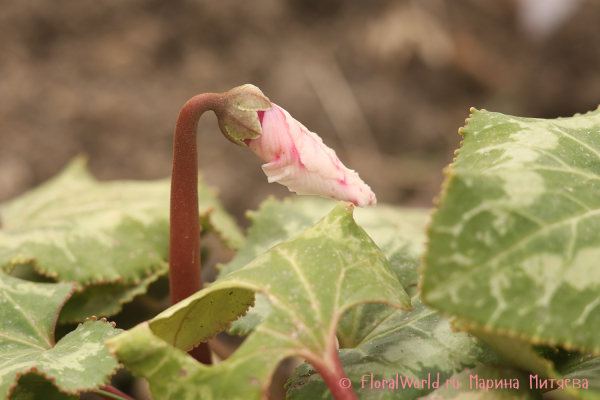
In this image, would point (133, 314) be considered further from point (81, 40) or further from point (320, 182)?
point (81, 40)

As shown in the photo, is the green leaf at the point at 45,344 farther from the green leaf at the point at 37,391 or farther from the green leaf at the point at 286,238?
the green leaf at the point at 286,238

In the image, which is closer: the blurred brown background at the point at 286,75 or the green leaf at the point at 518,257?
the green leaf at the point at 518,257

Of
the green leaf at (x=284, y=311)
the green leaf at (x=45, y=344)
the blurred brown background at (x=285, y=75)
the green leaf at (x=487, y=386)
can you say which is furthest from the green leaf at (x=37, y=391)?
the blurred brown background at (x=285, y=75)

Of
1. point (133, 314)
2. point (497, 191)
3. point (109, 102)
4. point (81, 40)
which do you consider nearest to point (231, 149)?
point (109, 102)

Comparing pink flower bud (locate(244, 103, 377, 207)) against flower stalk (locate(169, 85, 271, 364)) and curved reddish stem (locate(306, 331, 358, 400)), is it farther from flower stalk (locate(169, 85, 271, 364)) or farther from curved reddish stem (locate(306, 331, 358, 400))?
curved reddish stem (locate(306, 331, 358, 400))

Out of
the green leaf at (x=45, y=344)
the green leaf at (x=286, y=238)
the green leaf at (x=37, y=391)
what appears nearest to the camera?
the green leaf at (x=45, y=344)

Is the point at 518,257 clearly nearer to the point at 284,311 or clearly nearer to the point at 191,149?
the point at 284,311
